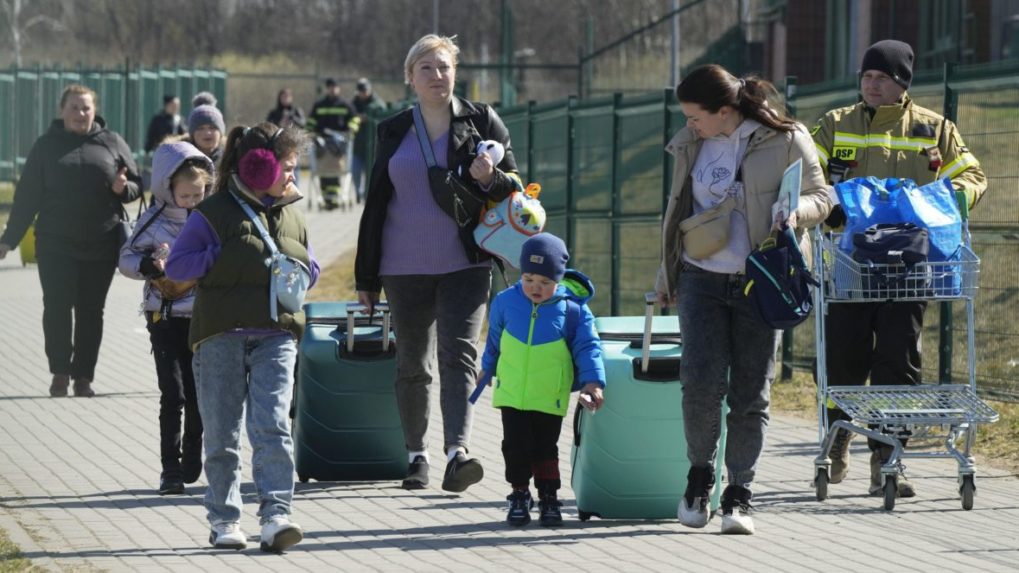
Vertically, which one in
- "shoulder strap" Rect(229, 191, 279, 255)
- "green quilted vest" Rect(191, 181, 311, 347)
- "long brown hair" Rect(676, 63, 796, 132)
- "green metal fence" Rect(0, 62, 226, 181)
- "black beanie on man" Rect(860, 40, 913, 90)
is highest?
"green metal fence" Rect(0, 62, 226, 181)

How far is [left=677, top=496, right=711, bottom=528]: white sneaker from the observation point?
752 cm

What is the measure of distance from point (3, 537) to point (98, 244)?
4759 millimetres

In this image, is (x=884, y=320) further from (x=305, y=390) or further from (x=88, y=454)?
(x=88, y=454)

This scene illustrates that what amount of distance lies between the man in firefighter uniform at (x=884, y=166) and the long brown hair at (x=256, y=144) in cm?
272

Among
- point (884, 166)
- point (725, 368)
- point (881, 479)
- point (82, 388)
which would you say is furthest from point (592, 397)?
point (82, 388)

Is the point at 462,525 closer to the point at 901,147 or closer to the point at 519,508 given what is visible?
the point at 519,508

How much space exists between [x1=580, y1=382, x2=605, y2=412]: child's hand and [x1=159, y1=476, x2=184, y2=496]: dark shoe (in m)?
2.12

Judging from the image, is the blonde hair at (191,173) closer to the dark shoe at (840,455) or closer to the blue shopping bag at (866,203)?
the blue shopping bag at (866,203)

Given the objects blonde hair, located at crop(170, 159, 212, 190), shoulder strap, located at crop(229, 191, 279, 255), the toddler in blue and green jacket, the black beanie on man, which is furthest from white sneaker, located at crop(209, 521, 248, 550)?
the black beanie on man

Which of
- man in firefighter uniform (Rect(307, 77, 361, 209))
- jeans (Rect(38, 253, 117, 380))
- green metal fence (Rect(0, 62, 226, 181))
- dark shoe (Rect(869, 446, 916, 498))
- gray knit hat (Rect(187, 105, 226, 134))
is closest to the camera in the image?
dark shoe (Rect(869, 446, 916, 498))

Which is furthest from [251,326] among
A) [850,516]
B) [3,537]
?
[850,516]

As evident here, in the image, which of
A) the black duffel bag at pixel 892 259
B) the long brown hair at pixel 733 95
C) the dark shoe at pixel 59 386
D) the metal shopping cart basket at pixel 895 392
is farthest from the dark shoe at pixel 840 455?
the dark shoe at pixel 59 386

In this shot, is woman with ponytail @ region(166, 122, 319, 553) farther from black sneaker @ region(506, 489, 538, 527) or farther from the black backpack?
the black backpack

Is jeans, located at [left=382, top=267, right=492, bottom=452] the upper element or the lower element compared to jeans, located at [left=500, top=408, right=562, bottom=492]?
upper
